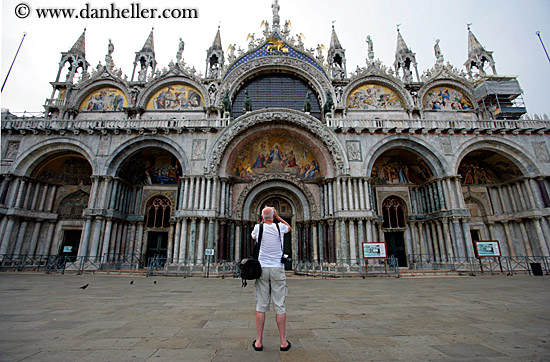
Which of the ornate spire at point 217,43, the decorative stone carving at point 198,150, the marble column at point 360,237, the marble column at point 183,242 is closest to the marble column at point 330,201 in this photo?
the marble column at point 360,237

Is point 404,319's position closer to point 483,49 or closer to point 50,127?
point 50,127

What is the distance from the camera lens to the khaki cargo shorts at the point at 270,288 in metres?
3.38

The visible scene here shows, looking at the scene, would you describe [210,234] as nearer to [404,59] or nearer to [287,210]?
[287,210]

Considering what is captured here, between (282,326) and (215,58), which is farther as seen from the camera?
(215,58)

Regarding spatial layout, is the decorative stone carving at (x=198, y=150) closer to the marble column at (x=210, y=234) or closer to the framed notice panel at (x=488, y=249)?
the marble column at (x=210, y=234)

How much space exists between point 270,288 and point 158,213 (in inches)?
778

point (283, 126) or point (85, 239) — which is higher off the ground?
point (283, 126)

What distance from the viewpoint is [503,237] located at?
20031 mm

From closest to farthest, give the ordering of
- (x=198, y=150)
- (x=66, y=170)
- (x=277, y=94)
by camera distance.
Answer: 1. (x=198, y=150)
2. (x=66, y=170)
3. (x=277, y=94)

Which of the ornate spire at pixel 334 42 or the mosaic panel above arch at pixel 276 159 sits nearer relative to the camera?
the mosaic panel above arch at pixel 276 159

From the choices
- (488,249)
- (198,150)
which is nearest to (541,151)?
(488,249)

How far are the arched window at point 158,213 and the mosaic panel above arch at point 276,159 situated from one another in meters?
6.44

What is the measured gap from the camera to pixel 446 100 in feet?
76.8

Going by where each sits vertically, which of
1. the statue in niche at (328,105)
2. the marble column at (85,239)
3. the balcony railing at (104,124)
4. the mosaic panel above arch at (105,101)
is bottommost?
the marble column at (85,239)
